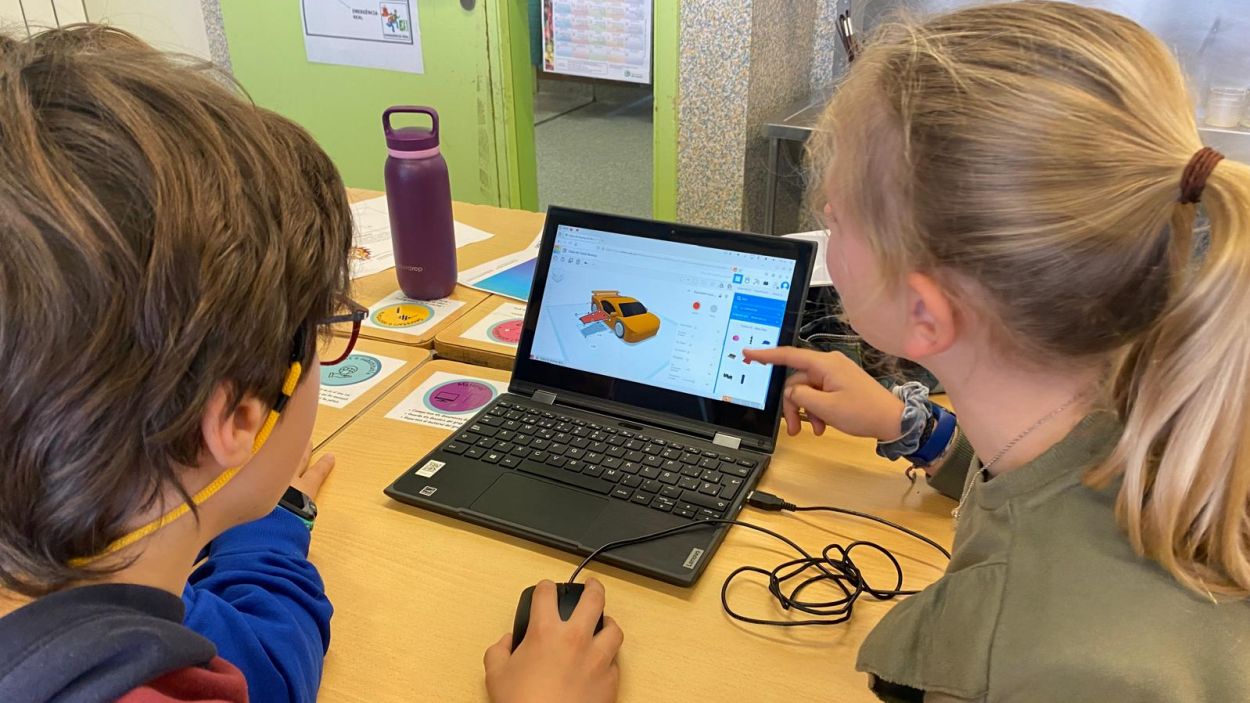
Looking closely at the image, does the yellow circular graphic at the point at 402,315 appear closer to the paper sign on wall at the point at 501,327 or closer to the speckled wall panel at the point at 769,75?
the paper sign on wall at the point at 501,327

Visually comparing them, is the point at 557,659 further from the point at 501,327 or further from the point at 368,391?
the point at 501,327

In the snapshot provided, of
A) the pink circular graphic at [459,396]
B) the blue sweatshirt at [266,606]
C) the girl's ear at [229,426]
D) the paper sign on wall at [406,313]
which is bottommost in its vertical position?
the paper sign on wall at [406,313]

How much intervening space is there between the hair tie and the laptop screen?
424 mm

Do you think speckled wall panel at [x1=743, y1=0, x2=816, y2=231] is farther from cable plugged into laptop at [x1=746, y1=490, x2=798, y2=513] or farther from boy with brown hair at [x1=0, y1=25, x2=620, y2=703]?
boy with brown hair at [x1=0, y1=25, x2=620, y2=703]

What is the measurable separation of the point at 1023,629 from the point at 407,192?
3.30 ft

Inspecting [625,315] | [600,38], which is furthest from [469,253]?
[600,38]

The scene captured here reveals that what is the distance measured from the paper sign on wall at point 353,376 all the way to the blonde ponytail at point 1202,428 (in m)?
0.86

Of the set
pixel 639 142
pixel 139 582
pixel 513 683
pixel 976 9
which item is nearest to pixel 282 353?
pixel 139 582

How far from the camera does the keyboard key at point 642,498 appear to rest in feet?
2.85

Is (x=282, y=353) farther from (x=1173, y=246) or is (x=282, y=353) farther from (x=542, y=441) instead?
(x=1173, y=246)

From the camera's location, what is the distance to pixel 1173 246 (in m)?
0.57

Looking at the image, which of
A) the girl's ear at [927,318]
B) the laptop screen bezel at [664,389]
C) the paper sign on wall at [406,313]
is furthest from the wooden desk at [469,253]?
the girl's ear at [927,318]

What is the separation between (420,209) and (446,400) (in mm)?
355

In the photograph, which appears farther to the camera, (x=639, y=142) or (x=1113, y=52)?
(x=639, y=142)
